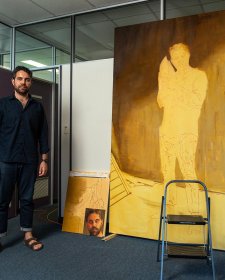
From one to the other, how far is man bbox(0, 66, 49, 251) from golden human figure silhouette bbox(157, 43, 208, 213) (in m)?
1.24

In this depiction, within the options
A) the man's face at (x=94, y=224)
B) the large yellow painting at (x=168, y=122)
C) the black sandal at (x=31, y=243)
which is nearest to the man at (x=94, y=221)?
the man's face at (x=94, y=224)

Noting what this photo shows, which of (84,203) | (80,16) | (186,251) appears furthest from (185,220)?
(80,16)

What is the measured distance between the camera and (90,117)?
3.54m

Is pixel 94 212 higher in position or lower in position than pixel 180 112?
lower

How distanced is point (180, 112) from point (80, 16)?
2.17 metres

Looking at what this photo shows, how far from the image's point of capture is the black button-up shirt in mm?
2779

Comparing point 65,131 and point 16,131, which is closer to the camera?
point 16,131

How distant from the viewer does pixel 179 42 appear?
2951mm

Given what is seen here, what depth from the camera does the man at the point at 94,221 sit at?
3195 millimetres

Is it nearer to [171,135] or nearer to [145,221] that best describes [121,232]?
[145,221]

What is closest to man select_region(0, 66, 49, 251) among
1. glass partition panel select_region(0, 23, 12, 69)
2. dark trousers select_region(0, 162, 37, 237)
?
dark trousers select_region(0, 162, 37, 237)

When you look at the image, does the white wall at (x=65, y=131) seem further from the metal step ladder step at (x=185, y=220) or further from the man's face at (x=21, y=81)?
the metal step ladder step at (x=185, y=220)

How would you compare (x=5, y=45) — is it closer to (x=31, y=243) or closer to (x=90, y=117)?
(x=90, y=117)

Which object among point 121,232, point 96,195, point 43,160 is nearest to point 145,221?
point 121,232
